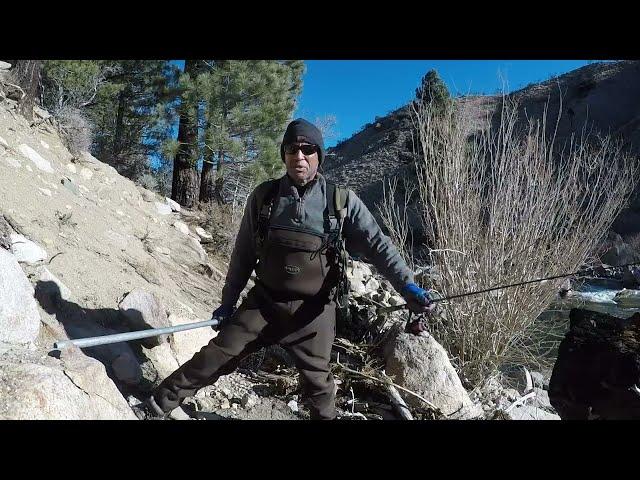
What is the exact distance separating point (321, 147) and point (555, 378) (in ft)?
9.09

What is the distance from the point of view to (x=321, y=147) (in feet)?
8.86

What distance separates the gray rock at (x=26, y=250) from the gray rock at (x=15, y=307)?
2.41 ft

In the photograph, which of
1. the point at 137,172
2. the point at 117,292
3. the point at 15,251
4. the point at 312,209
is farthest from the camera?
the point at 137,172

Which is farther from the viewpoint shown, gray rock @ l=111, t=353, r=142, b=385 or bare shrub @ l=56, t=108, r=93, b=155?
bare shrub @ l=56, t=108, r=93, b=155

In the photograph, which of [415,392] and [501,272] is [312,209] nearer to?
[415,392]

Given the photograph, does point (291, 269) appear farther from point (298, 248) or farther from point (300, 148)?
point (300, 148)

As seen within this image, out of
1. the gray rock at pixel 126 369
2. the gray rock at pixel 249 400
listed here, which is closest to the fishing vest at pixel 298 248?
the gray rock at pixel 126 369

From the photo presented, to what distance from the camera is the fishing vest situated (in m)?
2.59

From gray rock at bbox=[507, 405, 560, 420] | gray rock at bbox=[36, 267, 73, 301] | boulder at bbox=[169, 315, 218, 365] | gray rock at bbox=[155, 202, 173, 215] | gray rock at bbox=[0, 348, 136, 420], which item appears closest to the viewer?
gray rock at bbox=[0, 348, 136, 420]

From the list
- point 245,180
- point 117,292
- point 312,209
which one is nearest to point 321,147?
point 312,209

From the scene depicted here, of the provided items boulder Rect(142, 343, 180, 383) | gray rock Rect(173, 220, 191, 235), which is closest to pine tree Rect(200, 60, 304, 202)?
gray rock Rect(173, 220, 191, 235)

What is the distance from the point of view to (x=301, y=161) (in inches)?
104

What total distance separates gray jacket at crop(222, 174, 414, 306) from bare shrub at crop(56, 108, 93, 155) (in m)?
4.36

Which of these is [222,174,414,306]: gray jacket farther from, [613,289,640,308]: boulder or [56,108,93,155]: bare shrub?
[613,289,640,308]: boulder
